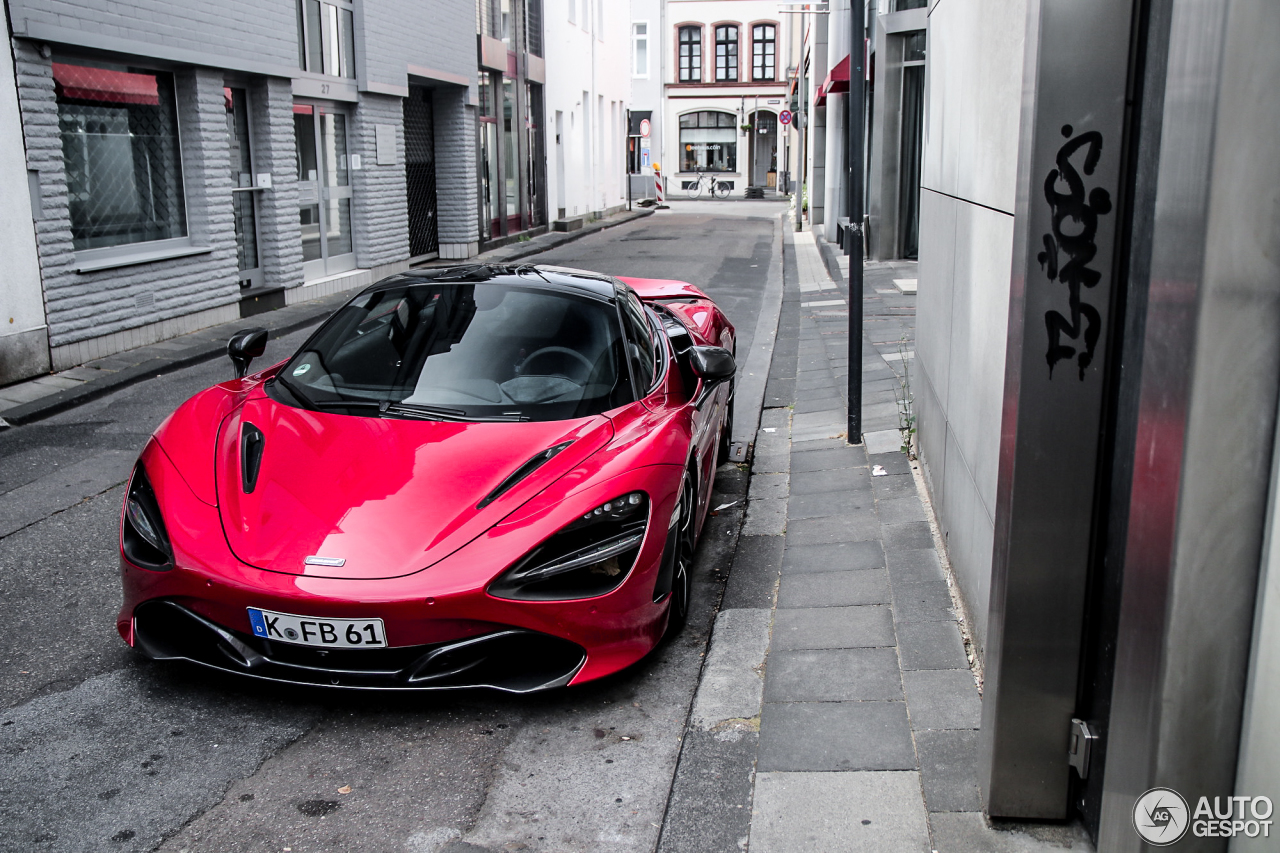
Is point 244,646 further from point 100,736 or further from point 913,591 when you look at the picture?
point 913,591

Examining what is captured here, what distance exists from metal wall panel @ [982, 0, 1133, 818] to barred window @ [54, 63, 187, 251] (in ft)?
30.8

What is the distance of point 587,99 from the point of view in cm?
3164

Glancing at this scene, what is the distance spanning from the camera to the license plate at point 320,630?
3277mm

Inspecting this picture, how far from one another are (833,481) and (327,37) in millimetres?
11555

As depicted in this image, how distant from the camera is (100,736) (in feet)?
11.0

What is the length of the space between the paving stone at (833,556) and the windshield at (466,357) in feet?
3.68

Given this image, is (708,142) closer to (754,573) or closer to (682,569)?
(754,573)

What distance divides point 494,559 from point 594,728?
65 centimetres

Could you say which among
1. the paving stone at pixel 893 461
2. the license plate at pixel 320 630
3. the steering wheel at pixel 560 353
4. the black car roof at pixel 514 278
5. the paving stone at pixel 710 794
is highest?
the black car roof at pixel 514 278

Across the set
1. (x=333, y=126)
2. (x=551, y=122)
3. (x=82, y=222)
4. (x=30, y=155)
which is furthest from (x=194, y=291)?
(x=551, y=122)

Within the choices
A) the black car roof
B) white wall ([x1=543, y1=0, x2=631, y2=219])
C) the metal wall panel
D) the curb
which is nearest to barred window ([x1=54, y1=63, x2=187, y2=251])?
the curb

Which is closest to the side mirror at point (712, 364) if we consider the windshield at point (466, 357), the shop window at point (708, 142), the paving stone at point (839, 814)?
the windshield at point (466, 357)

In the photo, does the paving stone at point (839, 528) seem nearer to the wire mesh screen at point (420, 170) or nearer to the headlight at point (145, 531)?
the headlight at point (145, 531)

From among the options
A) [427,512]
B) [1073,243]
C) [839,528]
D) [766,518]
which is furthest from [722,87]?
[1073,243]
